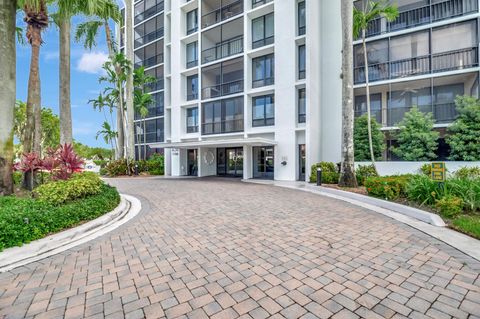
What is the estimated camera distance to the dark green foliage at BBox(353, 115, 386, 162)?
47.6 feet

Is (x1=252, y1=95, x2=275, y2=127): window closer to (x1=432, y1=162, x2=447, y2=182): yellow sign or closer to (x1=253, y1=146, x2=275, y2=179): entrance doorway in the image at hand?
(x1=253, y1=146, x2=275, y2=179): entrance doorway

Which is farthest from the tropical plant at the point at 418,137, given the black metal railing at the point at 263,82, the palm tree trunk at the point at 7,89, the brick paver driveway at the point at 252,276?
the palm tree trunk at the point at 7,89

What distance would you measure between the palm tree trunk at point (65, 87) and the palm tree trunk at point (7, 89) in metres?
2.33

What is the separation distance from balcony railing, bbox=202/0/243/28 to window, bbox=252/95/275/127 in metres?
8.54

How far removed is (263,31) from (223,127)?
319 inches

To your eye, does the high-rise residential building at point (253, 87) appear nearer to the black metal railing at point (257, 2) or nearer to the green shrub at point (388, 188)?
the black metal railing at point (257, 2)

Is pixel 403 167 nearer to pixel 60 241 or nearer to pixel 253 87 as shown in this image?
pixel 253 87

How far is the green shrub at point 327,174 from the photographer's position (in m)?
13.3

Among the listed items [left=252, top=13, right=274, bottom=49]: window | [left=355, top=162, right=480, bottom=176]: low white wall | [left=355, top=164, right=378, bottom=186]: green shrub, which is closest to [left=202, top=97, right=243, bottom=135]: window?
[left=252, top=13, right=274, bottom=49]: window

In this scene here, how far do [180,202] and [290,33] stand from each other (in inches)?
549

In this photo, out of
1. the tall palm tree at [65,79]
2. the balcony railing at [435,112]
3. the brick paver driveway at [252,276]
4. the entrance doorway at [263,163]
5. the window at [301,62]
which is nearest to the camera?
the brick paver driveway at [252,276]

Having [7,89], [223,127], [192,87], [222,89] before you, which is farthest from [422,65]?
[7,89]

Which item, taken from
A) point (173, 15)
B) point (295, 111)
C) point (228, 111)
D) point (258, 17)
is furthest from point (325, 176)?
point (173, 15)

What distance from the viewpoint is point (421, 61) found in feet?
48.5
